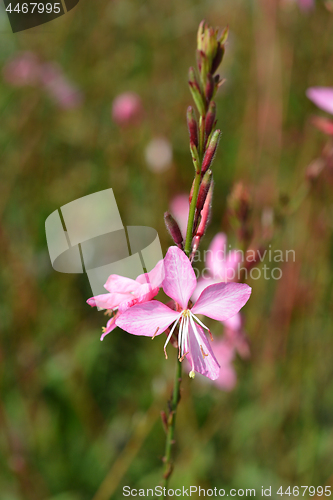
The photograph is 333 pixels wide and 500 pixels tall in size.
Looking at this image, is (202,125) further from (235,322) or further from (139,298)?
(235,322)

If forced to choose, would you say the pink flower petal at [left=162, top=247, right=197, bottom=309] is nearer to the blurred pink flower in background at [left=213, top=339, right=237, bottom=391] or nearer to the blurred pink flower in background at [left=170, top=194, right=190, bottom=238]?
the blurred pink flower in background at [left=213, top=339, right=237, bottom=391]

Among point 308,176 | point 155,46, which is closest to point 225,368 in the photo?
point 308,176

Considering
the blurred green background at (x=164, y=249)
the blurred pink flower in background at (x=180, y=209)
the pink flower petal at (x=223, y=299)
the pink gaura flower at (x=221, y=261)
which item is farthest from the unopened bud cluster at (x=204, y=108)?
the blurred pink flower in background at (x=180, y=209)

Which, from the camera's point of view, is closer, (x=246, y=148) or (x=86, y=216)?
(x=86, y=216)

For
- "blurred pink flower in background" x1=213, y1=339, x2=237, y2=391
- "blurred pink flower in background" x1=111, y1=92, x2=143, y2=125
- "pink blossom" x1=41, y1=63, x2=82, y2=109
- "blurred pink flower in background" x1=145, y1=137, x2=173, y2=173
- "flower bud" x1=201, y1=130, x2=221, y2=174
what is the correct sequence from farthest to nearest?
"pink blossom" x1=41, y1=63, x2=82, y2=109 < "blurred pink flower in background" x1=145, y1=137, x2=173, y2=173 < "blurred pink flower in background" x1=111, y1=92, x2=143, y2=125 < "blurred pink flower in background" x1=213, y1=339, x2=237, y2=391 < "flower bud" x1=201, y1=130, x2=221, y2=174

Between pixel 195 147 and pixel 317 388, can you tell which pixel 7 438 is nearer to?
pixel 317 388

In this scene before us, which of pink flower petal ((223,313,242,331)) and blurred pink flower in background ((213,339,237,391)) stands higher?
pink flower petal ((223,313,242,331))

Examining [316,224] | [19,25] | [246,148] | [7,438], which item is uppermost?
[19,25]

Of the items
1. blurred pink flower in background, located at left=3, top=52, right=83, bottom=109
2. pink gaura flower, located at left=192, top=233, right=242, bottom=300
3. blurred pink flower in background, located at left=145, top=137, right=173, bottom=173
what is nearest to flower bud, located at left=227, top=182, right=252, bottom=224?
pink gaura flower, located at left=192, top=233, right=242, bottom=300
